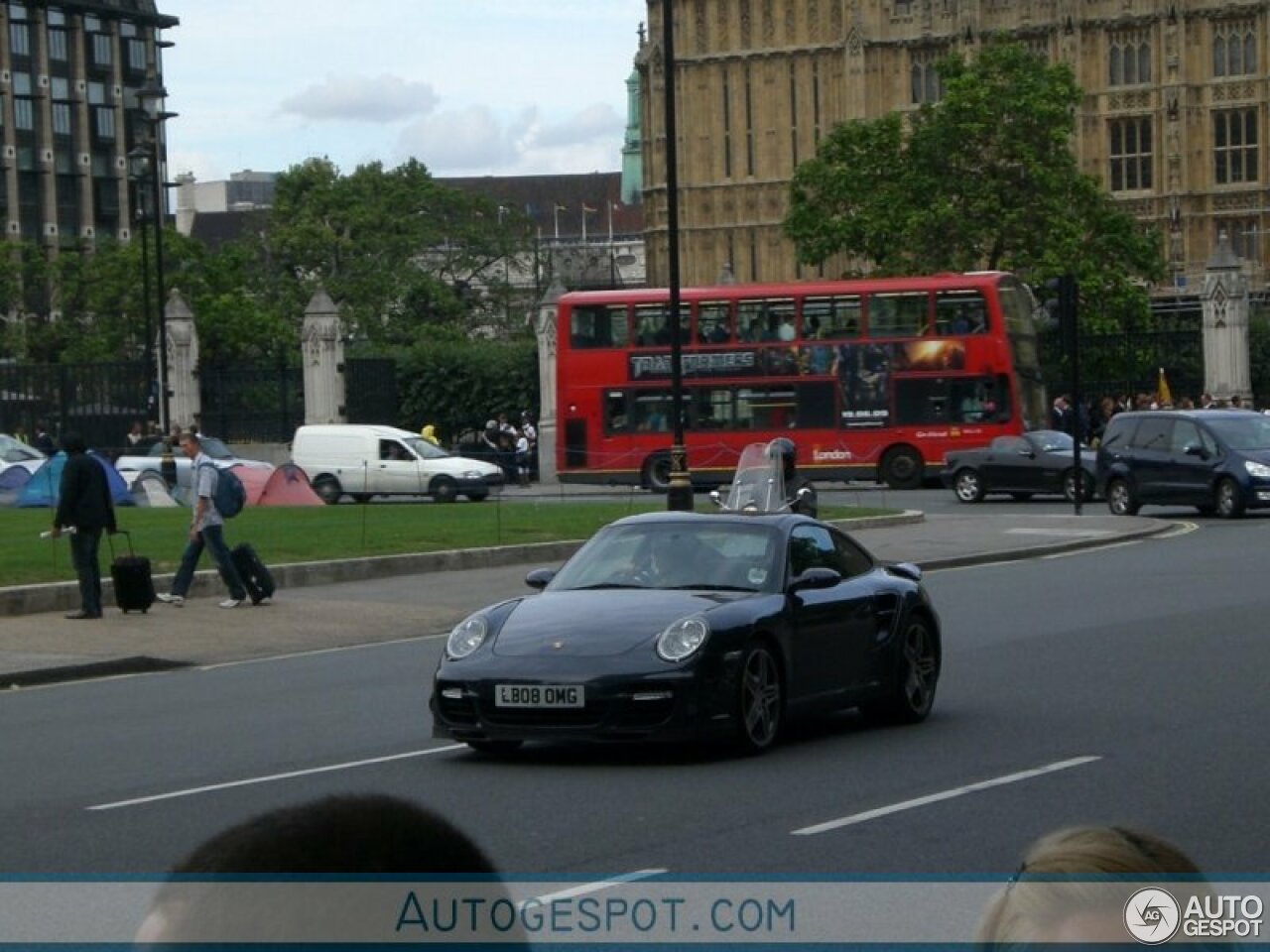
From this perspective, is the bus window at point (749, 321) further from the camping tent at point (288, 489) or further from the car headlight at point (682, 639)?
the car headlight at point (682, 639)

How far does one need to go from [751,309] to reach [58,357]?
151ft

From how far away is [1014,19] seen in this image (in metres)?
106

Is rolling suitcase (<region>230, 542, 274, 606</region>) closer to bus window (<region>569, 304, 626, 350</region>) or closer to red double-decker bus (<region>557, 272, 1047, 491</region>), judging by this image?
red double-decker bus (<region>557, 272, 1047, 491</region>)

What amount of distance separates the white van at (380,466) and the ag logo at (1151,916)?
4720 centimetres

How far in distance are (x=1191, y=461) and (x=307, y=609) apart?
17718 millimetres

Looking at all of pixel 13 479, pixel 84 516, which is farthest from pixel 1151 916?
pixel 13 479

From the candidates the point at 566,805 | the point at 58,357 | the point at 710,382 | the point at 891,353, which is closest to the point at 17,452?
the point at 710,382

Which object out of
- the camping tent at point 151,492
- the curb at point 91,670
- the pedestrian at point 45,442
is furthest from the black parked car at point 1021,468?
the curb at point 91,670

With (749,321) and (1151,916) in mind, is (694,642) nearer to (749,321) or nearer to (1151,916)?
(1151,916)

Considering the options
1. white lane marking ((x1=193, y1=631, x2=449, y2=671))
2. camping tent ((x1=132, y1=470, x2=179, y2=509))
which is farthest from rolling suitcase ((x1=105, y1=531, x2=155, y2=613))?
camping tent ((x1=132, y1=470, x2=179, y2=509))

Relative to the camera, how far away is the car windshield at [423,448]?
50.6 m

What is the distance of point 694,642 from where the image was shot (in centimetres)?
1288

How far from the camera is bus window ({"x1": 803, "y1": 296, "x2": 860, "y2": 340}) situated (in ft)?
171

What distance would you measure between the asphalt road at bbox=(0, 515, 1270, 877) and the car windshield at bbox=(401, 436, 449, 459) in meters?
30.9
